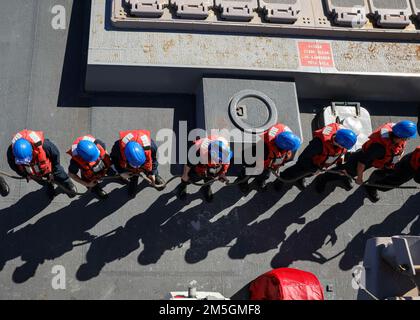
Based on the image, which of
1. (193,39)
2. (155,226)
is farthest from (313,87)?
(155,226)

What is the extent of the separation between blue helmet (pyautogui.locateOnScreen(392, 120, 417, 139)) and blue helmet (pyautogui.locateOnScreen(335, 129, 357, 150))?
687mm

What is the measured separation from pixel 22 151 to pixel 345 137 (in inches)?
185

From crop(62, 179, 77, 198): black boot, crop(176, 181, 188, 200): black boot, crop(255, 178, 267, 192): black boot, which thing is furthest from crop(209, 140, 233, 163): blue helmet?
crop(62, 179, 77, 198): black boot

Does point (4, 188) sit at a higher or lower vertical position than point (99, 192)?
higher

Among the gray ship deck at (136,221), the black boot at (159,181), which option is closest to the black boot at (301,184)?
the gray ship deck at (136,221)

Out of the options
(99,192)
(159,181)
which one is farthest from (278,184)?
(99,192)

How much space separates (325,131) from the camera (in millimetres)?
6922

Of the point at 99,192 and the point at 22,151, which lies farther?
the point at 99,192

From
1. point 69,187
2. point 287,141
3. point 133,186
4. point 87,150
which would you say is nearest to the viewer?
point 87,150

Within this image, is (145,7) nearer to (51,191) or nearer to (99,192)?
(99,192)

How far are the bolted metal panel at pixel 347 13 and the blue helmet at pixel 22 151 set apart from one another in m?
5.92

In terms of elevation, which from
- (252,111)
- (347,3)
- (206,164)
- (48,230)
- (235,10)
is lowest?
(48,230)

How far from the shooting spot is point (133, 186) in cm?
761

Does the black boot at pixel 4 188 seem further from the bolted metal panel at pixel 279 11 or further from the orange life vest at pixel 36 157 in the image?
the bolted metal panel at pixel 279 11
